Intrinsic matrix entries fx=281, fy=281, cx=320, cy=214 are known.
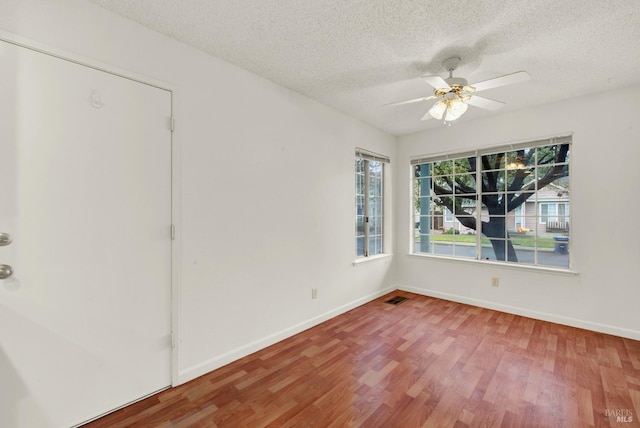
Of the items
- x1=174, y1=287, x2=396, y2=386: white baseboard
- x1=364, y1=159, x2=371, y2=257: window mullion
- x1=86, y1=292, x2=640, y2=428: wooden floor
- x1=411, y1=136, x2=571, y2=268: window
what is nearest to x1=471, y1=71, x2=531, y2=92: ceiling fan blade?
x1=411, y1=136, x2=571, y2=268: window

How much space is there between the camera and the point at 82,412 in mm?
1703

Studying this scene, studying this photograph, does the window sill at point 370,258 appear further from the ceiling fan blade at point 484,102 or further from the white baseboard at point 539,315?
the ceiling fan blade at point 484,102

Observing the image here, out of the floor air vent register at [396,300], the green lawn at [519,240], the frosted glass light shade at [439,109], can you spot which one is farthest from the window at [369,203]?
the frosted glass light shade at [439,109]

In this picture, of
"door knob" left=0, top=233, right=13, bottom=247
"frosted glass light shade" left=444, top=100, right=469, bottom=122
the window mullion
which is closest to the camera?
"door knob" left=0, top=233, right=13, bottom=247

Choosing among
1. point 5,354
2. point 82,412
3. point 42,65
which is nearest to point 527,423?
point 82,412

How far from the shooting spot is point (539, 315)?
3.35 m

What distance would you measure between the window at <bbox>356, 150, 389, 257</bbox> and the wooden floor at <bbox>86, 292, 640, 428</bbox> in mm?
1330

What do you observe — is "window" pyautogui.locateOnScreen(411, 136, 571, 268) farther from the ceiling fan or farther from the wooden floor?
the ceiling fan

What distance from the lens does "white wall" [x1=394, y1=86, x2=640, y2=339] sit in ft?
9.36

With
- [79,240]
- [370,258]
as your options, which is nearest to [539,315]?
[370,258]

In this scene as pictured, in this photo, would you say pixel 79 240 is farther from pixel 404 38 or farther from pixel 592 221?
pixel 592 221

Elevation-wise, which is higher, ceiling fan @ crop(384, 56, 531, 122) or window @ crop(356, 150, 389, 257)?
ceiling fan @ crop(384, 56, 531, 122)

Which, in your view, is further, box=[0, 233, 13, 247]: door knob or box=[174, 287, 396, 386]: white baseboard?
box=[174, 287, 396, 386]: white baseboard

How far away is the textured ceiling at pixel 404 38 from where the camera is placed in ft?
5.84
